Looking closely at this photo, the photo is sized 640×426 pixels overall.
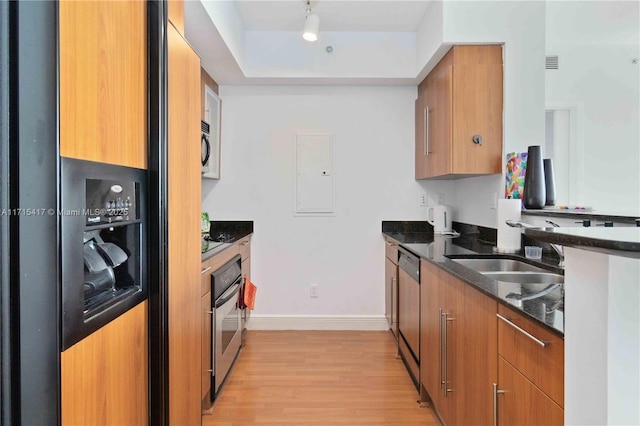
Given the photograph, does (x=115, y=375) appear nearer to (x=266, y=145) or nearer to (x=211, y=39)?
(x=211, y=39)

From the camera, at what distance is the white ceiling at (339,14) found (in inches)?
107

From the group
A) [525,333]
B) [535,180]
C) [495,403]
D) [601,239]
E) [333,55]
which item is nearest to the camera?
[601,239]

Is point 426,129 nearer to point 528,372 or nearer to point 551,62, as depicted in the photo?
point 551,62

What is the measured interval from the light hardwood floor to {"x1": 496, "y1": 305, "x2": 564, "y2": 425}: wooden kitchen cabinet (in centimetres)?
102

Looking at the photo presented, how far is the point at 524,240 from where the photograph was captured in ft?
7.38

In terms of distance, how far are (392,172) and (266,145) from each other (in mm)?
1179

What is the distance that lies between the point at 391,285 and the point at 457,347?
148 centimetres

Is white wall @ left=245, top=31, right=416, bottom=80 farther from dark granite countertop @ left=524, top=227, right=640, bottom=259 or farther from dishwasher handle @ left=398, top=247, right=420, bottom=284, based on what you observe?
dark granite countertop @ left=524, top=227, right=640, bottom=259

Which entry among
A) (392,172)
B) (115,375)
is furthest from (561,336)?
(392,172)

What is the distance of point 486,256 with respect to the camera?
83.9 inches

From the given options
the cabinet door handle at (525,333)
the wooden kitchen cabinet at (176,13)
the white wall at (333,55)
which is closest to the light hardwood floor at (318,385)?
the cabinet door handle at (525,333)

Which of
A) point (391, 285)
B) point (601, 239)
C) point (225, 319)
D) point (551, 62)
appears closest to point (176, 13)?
point (601, 239)

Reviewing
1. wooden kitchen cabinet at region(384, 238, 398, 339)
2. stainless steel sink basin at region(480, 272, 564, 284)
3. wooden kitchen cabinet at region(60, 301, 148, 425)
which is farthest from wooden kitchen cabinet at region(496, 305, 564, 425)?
wooden kitchen cabinet at region(384, 238, 398, 339)

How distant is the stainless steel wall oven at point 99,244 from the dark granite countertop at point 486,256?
3.64ft
